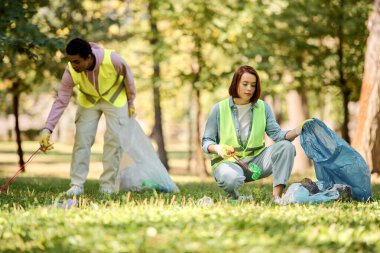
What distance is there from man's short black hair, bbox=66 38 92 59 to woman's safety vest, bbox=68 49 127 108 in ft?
1.52

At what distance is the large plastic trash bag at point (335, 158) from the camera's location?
635 cm

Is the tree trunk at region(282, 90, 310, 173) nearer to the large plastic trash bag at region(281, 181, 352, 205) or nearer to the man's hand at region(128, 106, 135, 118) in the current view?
the man's hand at region(128, 106, 135, 118)

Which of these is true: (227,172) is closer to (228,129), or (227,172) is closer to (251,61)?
(228,129)

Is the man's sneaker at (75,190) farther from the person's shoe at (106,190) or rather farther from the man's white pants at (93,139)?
the person's shoe at (106,190)

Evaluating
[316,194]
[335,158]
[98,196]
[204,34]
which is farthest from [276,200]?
[204,34]

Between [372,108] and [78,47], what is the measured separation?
659 cm

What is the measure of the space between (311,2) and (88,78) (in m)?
9.25

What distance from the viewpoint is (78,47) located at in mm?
6777

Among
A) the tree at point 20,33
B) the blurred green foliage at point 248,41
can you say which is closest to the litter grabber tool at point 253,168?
the tree at point 20,33

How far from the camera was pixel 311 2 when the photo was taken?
606 inches

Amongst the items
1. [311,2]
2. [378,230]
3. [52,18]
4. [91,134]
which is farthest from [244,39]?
[378,230]

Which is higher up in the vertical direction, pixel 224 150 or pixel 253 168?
pixel 224 150

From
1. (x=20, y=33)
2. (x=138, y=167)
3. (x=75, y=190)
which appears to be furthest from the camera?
(x=20, y=33)

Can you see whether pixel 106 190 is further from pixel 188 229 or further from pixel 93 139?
pixel 188 229
